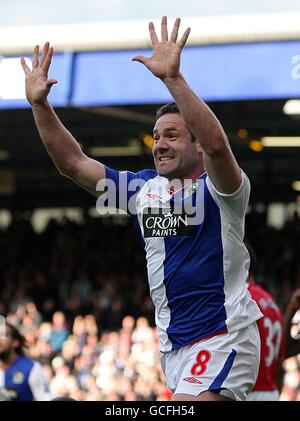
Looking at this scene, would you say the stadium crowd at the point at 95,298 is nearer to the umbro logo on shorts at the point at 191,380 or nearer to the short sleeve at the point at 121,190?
the short sleeve at the point at 121,190

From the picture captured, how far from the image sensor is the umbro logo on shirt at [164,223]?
580 cm

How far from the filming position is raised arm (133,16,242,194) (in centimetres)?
533

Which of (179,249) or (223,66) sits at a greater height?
(223,66)

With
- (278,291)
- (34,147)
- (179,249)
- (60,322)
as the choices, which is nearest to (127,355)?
(60,322)

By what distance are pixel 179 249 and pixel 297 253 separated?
15.9m

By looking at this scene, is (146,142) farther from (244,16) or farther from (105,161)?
(244,16)

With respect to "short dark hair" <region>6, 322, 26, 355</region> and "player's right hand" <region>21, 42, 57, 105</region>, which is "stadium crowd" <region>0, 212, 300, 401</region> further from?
"player's right hand" <region>21, 42, 57, 105</region>

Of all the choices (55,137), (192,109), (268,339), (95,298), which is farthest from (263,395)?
(95,298)

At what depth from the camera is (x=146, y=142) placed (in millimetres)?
22984

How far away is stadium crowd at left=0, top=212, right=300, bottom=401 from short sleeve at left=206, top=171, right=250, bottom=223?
8303 mm

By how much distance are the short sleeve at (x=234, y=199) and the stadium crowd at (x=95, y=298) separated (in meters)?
8.30

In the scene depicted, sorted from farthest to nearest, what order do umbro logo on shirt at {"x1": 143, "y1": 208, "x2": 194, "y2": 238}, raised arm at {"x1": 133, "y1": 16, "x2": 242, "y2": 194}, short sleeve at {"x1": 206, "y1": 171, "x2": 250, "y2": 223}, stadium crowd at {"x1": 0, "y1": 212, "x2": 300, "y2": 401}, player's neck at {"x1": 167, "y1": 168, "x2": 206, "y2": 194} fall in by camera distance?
1. stadium crowd at {"x1": 0, "y1": 212, "x2": 300, "y2": 401}
2. player's neck at {"x1": 167, "y1": 168, "x2": 206, "y2": 194}
3. umbro logo on shirt at {"x1": 143, "y1": 208, "x2": 194, "y2": 238}
4. short sleeve at {"x1": 206, "y1": 171, "x2": 250, "y2": 223}
5. raised arm at {"x1": 133, "y1": 16, "x2": 242, "y2": 194}

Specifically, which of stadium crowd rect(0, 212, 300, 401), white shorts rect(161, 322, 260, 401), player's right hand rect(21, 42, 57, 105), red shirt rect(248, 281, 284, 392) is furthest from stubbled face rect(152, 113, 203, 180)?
stadium crowd rect(0, 212, 300, 401)

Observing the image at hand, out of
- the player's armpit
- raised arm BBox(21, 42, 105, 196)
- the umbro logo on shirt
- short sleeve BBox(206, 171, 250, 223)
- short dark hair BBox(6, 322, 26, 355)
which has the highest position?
raised arm BBox(21, 42, 105, 196)
